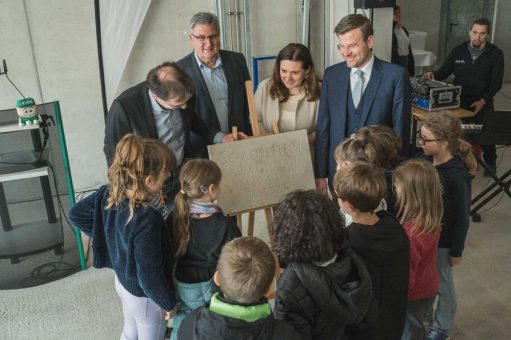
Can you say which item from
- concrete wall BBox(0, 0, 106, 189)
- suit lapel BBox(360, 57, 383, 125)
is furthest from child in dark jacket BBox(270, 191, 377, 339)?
concrete wall BBox(0, 0, 106, 189)

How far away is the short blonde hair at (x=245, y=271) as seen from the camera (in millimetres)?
1338

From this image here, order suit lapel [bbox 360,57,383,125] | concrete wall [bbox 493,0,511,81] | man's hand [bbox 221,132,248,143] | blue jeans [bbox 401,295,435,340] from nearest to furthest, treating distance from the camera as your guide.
A: 1. blue jeans [bbox 401,295,435,340]
2. suit lapel [bbox 360,57,383,125]
3. man's hand [bbox 221,132,248,143]
4. concrete wall [bbox 493,0,511,81]

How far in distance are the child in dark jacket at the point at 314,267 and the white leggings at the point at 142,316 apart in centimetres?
→ 70

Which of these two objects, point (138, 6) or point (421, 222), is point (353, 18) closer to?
point (421, 222)

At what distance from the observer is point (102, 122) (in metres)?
4.43

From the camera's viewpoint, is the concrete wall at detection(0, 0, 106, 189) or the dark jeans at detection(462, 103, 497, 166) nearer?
the concrete wall at detection(0, 0, 106, 189)

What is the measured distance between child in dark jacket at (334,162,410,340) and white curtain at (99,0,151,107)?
290cm

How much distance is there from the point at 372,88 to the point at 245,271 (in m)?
1.58

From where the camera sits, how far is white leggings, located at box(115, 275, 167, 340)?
1947mm

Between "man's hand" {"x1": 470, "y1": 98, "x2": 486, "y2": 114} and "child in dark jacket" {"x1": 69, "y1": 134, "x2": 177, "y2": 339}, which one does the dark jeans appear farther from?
"child in dark jacket" {"x1": 69, "y1": 134, "x2": 177, "y2": 339}

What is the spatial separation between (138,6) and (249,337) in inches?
133

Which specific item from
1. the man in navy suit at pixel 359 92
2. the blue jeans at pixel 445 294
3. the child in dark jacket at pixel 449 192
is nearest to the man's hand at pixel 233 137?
the man in navy suit at pixel 359 92

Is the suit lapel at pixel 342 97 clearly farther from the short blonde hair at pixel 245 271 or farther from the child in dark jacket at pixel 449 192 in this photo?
the short blonde hair at pixel 245 271

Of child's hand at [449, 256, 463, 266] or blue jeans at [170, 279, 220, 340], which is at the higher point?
blue jeans at [170, 279, 220, 340]
